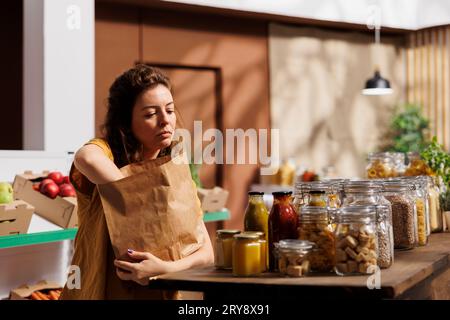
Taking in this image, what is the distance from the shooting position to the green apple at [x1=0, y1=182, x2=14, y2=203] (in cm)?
276

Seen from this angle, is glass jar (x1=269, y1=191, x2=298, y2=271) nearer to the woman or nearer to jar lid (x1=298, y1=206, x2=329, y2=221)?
jar lid (x1=298, y1=206, x2=329, y2=221)

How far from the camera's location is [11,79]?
475cm

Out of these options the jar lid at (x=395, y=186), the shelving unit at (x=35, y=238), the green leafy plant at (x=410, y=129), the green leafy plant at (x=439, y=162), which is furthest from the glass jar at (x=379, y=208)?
the green leafy plant at (x=410, y=129)

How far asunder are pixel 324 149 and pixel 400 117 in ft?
3.60

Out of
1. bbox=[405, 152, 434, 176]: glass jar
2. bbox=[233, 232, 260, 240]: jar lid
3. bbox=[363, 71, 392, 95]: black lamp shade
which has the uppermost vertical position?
bbox=[363, 71, 392, 95]: black lamp shade

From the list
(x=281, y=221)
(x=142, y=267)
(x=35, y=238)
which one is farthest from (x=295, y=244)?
(x=35, y=238)

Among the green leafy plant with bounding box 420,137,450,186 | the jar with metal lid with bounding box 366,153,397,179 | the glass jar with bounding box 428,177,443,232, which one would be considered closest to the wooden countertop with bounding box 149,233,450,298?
the glass jar with bounding box 428,177,443,232

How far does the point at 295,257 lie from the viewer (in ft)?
4.79

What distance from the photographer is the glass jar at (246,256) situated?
59.2 inches

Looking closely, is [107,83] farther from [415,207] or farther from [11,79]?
[415,207]

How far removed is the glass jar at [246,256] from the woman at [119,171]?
Result: 8.0 inches

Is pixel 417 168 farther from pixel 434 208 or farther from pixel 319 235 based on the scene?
pixel 319 235

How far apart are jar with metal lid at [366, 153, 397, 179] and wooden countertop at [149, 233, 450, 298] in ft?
2.92

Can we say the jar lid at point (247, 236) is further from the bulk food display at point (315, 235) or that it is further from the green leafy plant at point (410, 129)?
the green leafy plant at point (410, 129)
